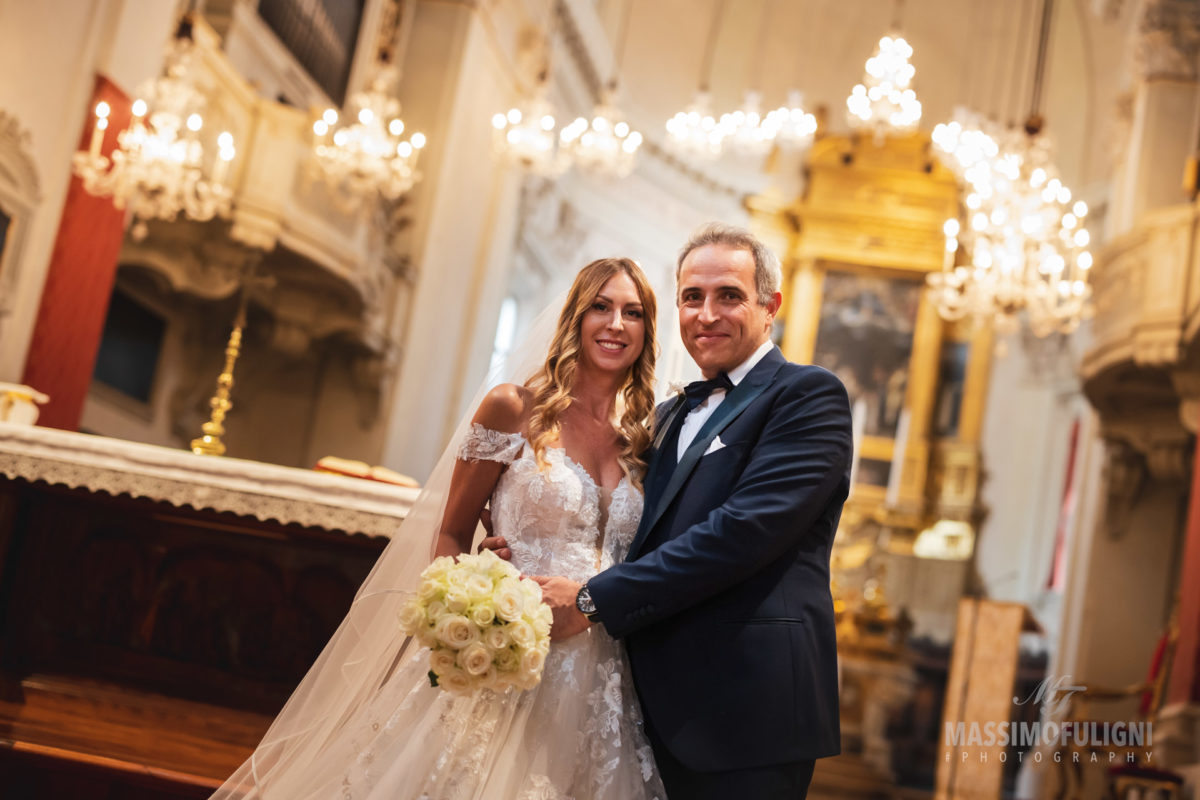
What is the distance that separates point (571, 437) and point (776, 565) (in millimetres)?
665

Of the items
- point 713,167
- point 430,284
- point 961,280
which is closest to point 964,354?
point 713,167

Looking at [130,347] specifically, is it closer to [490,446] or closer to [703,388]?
[490,446]

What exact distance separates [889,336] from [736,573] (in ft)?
55.8

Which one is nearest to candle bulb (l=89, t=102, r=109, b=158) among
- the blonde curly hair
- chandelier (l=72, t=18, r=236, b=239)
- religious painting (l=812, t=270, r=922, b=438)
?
chandelier (l=72, t=18, r=236, b=239)

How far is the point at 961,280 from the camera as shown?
11508 millimetres

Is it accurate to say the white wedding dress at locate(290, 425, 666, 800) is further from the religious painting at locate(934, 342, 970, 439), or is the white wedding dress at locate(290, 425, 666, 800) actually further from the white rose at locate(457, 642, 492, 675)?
the religious painting at locate(934, 342, 970, 439)

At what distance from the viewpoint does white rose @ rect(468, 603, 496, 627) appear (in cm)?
282

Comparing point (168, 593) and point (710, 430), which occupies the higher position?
point (710, 430)

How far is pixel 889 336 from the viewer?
19453 millimetres

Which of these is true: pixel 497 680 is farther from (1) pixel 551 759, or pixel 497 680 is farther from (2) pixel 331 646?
(2) pixel 331 646

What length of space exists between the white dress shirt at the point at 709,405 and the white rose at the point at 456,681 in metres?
0.79

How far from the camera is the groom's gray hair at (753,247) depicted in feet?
10.8

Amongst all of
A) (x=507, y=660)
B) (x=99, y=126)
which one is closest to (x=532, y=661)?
(x=507, y=660)

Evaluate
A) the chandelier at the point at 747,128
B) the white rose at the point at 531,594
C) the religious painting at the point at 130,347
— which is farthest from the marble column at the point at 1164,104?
the white rose at the point at 531,594
